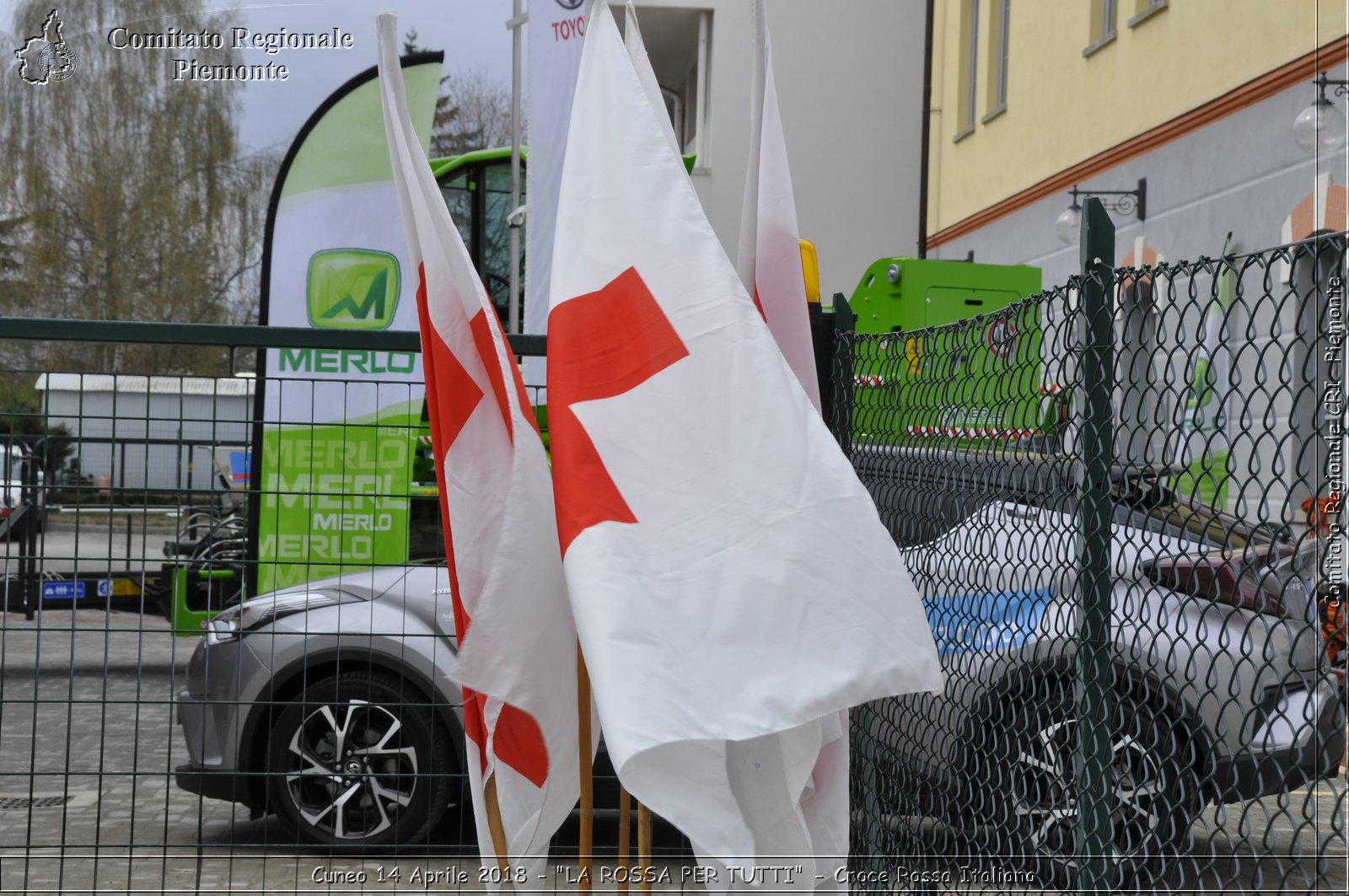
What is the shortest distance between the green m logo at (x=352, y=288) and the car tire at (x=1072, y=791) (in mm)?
5205

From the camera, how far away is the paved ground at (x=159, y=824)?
2.27m

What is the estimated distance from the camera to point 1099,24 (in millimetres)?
14398

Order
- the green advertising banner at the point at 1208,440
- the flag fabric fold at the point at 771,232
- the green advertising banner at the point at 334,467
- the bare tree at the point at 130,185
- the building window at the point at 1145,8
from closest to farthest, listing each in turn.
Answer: the green advertising banner at the point at 1208,440
the flag fabric fold at the point at 771,232
the green advertising banner at the point at 334,467
the building window at the point at 1145,8
the bare tree at the point at 130,185

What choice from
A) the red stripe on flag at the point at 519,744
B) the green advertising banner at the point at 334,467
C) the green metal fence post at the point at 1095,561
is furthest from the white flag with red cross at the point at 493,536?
the green metal fence post at the point at 1095,561

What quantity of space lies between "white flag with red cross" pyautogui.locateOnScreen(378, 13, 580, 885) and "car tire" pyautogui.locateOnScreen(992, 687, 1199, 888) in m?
1.08

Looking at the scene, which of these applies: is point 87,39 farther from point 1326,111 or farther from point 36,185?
point 1326,111

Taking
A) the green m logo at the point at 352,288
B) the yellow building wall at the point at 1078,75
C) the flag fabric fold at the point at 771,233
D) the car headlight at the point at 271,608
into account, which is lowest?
the car headlight at the point at 271,608

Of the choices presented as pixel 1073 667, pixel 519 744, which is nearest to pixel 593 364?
pixel 519 744

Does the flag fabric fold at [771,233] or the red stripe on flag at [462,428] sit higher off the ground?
the flag fabric fold at [771,233]

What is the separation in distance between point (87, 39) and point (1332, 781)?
1545 cm

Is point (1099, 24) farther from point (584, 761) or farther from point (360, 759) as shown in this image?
point (584, 761)

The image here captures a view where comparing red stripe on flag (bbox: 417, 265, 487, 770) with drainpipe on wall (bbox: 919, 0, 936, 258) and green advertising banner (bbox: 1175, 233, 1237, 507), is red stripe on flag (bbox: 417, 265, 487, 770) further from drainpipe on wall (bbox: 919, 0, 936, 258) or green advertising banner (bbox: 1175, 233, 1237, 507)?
drainpipe on wall (bbox: 919, 0, 936, 258)

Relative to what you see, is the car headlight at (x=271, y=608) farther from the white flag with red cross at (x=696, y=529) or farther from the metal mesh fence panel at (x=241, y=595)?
the white flag with red cross at (x=696, y=529)

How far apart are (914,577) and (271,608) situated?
184 cm
